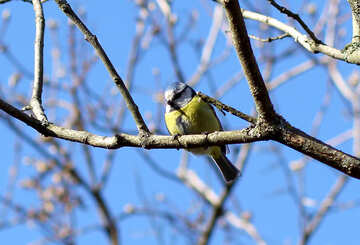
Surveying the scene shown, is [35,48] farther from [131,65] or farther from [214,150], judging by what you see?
[131,65]

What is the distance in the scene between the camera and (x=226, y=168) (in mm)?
4422

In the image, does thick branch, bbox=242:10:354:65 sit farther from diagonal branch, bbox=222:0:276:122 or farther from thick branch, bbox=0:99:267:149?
thick branch, bbox=0:99:267:149

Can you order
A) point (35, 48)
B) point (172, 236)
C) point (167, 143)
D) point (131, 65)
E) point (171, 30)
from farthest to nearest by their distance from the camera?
1. point (131, 65)
2. point (171, 30)
3. point (172, 236)
4. point (35, 48)
5. point (167, 143)

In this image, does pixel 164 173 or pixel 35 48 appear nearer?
pixel 35 48

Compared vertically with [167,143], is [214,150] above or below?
above

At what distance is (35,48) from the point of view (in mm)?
2443

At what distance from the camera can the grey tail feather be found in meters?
4.36

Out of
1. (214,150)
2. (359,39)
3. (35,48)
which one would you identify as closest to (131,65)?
(214,150)

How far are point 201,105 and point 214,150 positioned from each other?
534mm

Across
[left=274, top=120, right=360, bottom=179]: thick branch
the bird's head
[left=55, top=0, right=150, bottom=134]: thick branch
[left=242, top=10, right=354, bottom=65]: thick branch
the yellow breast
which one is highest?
the bird's head

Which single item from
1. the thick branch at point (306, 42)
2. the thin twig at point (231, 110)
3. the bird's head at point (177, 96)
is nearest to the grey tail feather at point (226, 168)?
the bird's head at point (177, 96)

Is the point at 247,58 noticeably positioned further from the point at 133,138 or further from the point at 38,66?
the point at 38,66

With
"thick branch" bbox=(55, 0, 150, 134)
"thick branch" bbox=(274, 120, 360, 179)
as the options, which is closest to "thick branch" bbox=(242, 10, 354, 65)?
"thick branch" bbox=(274, 120, 360, 179)

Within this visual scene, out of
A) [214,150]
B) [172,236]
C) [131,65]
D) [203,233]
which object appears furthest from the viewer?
[131,65]
